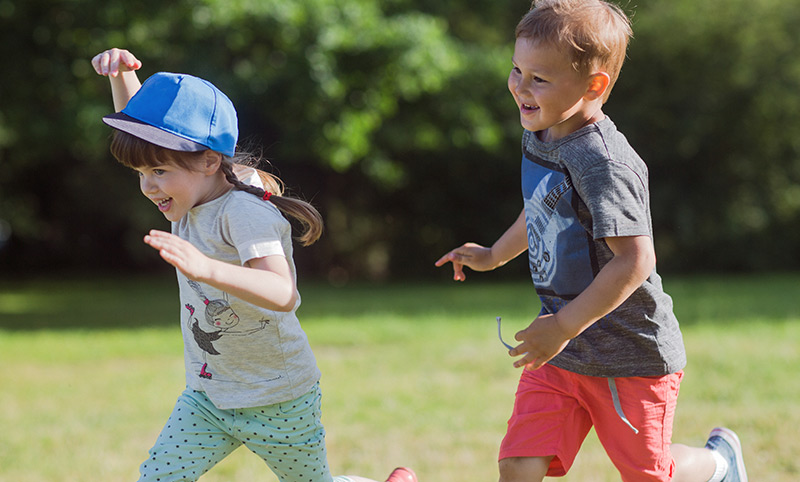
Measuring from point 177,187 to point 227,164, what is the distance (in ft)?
0.63

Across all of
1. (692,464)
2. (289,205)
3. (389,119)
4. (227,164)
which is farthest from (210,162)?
(389,119)

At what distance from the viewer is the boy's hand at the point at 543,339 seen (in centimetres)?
235

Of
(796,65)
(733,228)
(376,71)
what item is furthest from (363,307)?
(796,65)

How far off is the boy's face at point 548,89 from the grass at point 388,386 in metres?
1.98

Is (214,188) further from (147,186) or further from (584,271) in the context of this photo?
(584,271)

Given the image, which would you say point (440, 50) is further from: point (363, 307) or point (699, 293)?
point (699, 293)

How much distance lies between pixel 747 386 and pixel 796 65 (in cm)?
1454

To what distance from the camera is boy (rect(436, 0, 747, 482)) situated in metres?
2.37

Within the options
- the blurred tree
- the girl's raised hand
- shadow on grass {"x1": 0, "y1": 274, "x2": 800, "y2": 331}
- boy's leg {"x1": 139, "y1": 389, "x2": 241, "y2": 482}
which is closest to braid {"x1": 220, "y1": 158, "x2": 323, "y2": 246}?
the girl's raised hand

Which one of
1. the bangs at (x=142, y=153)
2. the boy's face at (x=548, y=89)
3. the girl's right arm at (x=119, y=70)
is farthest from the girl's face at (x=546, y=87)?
the girl's right arm at (x=119, y=70)

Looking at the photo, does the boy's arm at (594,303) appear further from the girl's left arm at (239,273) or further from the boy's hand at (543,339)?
the girl's left arm at (239,273)

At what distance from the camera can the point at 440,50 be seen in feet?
41.6

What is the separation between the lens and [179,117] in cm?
257

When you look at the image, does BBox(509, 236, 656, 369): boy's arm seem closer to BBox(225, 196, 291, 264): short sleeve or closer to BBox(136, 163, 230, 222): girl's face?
BBox(225, 196, 291, 264): short sleeve
